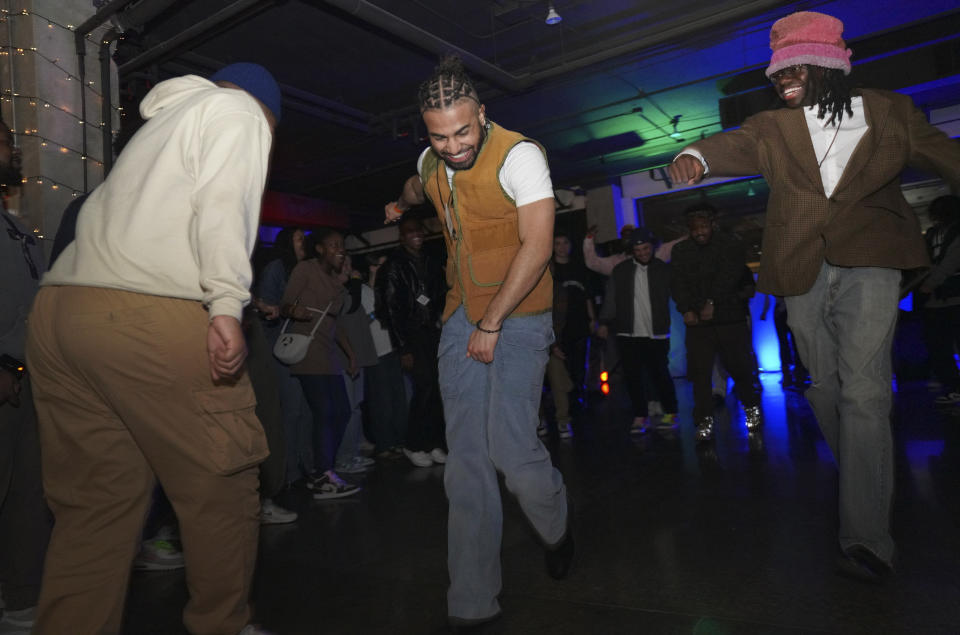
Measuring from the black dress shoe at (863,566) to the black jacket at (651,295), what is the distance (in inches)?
154

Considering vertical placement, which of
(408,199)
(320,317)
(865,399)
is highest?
(408,199)

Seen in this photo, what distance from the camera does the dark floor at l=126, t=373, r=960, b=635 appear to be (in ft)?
7.02

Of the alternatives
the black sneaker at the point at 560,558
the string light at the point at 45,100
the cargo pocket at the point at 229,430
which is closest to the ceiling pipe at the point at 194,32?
the string light at the point at 45,100

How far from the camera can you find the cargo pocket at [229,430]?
66.4 inches

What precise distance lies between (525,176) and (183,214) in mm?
1034

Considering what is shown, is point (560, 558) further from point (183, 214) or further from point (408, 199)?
point (183, 214)

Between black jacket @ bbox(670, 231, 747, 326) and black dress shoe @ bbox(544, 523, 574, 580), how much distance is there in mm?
3611

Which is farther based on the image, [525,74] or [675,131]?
[675,131]

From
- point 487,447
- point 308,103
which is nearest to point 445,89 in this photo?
point 487,447

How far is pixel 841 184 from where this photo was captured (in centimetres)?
250

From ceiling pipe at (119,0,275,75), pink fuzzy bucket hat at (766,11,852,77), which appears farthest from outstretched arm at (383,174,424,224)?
ceiling pipe at (119,0,275,75)

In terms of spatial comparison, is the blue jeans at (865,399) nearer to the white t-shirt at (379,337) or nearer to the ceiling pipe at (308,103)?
the white t-shirt at (379,337)

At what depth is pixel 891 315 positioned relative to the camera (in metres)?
2.45

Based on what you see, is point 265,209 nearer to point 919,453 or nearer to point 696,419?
point 696,419
